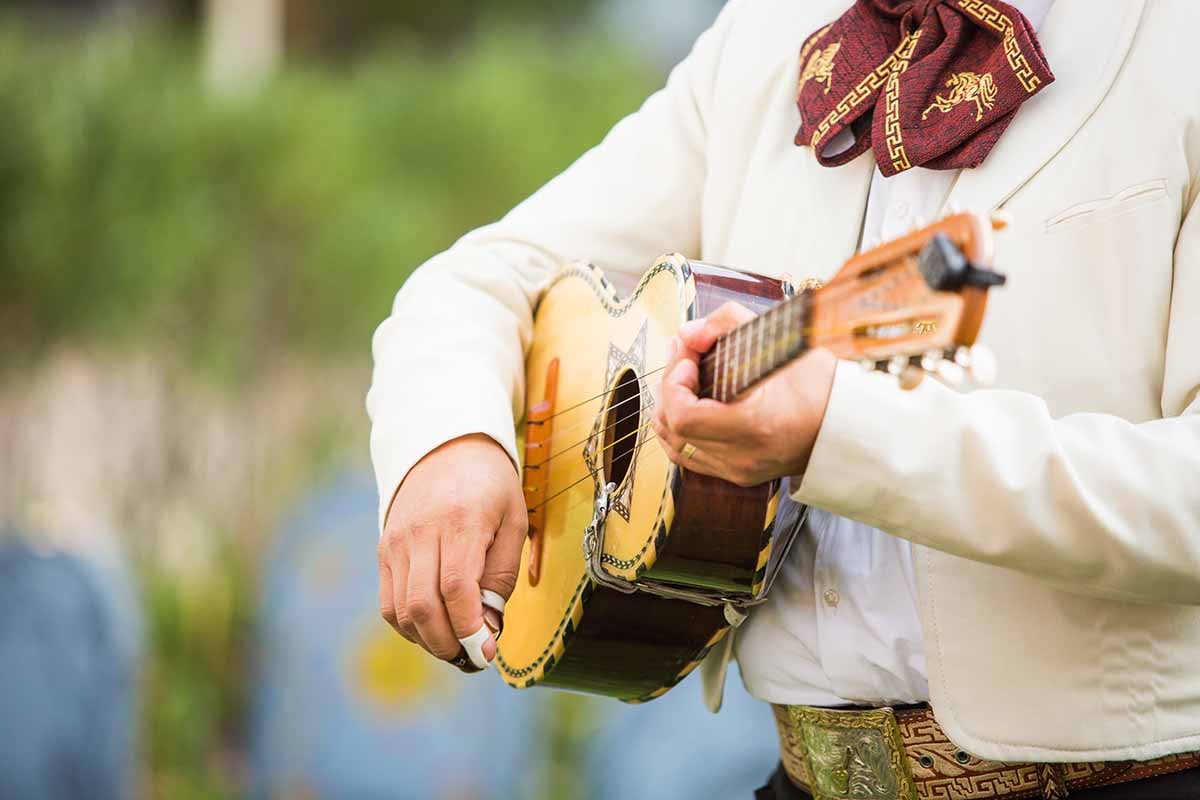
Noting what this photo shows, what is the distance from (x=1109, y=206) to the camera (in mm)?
1388

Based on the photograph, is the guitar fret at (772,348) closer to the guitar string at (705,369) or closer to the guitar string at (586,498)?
the guitar string at (705,369)

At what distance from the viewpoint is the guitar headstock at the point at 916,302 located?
3.39ft

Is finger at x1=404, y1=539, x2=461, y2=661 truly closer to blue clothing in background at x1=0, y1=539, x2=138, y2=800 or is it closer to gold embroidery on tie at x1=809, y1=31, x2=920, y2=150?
gold embroidery on tie at x1=809, y1=31, x2=920, y2=150

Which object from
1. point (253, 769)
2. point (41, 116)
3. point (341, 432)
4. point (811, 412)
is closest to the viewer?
point (811, 412)

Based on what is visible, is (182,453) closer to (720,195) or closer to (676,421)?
(720,195)

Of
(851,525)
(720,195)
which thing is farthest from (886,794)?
(720,195)

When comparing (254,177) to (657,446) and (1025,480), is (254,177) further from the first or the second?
(1025,480)

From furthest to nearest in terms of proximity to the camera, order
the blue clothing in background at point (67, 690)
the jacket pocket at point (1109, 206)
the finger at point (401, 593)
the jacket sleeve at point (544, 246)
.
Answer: the blue clothing in background at point (67, 690)
the jacket sleeve at point (544, 246)
the finger at point (401, 593)
the jacket pocket at point (1109, 206)

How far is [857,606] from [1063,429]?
0.34 meters

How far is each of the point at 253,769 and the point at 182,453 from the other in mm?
1037

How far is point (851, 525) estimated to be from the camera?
1580mm

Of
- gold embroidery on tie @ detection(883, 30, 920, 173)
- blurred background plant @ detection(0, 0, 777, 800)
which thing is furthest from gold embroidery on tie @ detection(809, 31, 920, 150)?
blurred background plant @ detection(0, 0, 777, 800)

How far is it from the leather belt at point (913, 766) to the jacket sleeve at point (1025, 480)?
0.22 m

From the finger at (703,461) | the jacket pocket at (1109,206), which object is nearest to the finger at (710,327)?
the finger at (703,461)
